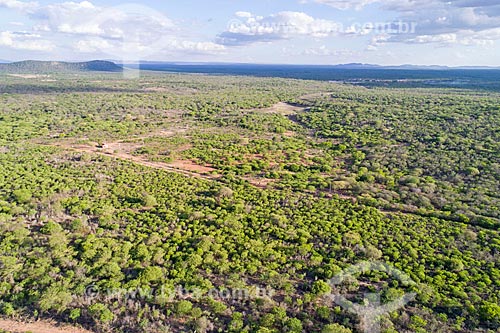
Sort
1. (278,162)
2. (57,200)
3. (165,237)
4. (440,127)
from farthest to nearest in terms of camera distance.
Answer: (440,127), (278,162), (57,200), (165,237)

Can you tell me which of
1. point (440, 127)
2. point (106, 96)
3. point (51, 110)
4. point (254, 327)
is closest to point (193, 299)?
point (254, 327)

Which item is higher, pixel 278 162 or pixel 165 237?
pixel 278 162

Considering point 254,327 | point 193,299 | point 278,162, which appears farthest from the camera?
point 278,162

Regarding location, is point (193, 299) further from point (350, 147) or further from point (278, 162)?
point (350, 147)

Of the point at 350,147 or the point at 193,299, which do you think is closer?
the point at 193,299

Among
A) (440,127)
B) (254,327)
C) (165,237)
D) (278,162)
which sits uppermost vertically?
(440,127)

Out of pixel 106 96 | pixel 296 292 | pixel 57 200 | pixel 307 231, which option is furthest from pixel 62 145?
pixel 106 96
